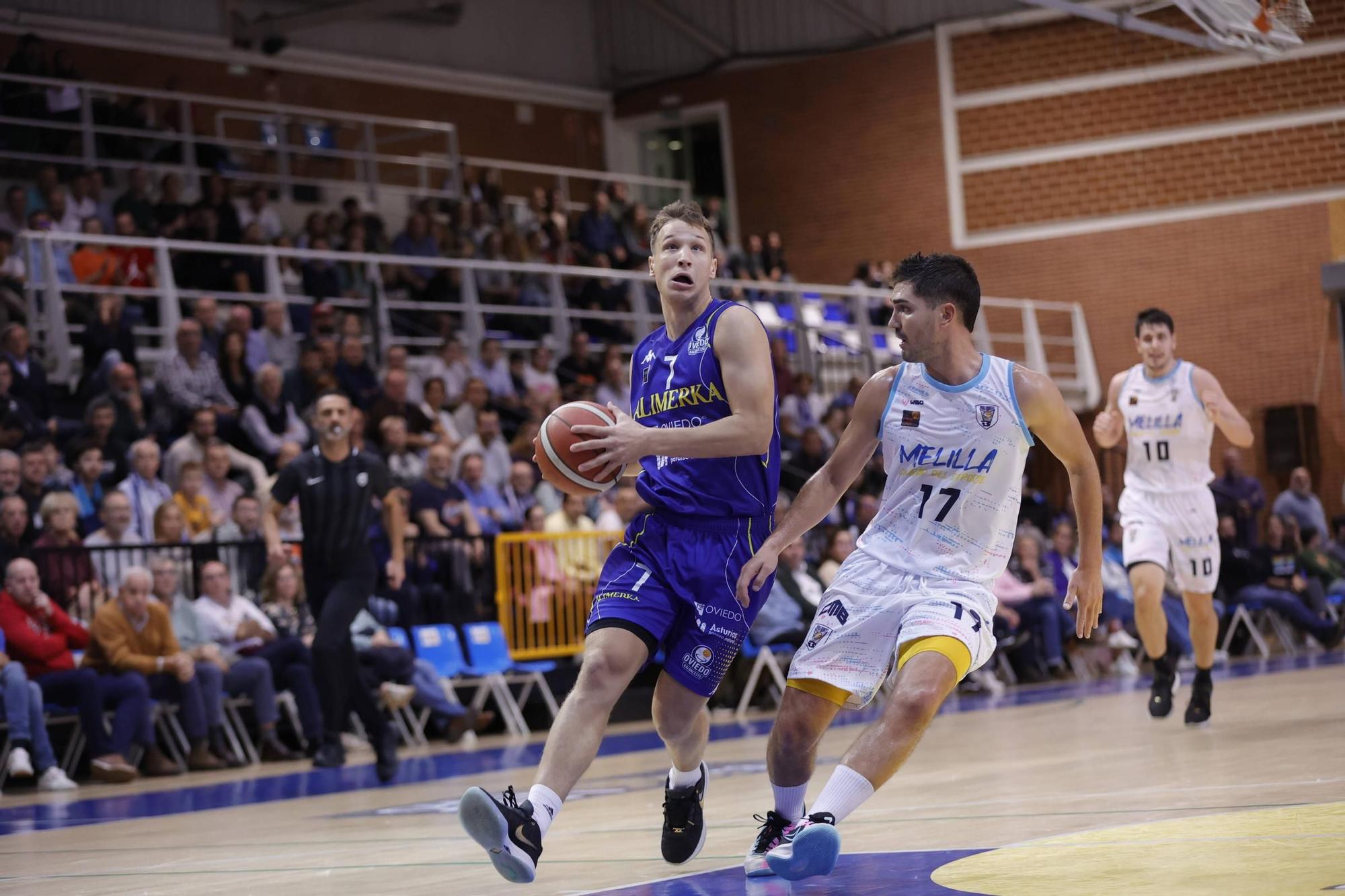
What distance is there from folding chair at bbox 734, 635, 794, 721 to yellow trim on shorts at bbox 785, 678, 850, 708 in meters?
8.70

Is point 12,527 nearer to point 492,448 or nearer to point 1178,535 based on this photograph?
point 492,448

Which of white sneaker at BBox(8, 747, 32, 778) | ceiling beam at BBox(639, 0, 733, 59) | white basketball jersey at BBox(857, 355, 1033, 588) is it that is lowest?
white sneaker at BBox(8, 747, 32, 778)

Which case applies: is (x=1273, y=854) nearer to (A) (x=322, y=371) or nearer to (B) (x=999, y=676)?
(A) (x=322, y=371)

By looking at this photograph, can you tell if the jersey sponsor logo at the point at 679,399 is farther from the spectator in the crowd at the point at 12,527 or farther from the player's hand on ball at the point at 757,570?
the spectator in the crowd at the point at 12,527

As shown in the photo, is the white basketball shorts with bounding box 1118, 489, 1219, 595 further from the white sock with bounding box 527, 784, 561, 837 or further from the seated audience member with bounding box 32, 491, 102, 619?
the seated audience member with bounding box 32, 491, 102, 619

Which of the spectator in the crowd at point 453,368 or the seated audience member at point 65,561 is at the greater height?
the spectator in the crowd at point 453,368

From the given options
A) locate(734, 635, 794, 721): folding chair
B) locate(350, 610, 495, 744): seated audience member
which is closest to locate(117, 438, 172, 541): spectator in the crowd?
locate(350, 610, 495, 744): seated audience member

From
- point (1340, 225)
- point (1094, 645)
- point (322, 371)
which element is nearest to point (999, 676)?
point (1094, 645)

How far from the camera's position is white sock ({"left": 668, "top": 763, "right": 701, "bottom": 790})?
5.28m

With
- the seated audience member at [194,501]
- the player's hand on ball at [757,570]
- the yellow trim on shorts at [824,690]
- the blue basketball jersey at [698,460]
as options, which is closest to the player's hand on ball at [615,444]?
the blue basketball jersey at [698,460]

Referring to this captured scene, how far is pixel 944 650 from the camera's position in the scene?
4723mm

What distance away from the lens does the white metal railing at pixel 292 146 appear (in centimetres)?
1819

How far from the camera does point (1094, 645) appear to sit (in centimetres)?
1814

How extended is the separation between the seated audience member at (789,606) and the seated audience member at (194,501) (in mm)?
4513
